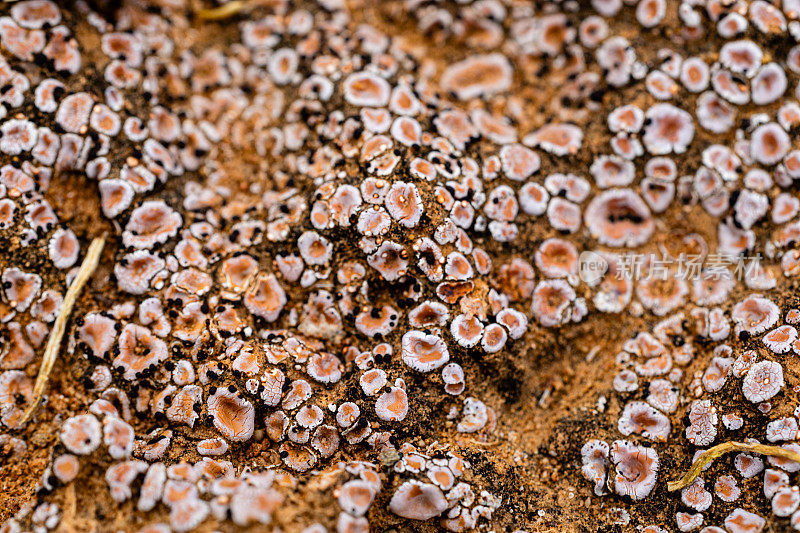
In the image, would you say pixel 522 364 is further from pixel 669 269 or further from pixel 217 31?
pixel 217 31

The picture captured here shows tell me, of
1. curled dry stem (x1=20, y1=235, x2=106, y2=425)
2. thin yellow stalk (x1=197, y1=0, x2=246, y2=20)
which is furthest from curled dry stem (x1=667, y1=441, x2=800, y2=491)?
thin yellow stalk (x1=197, y1=0, x2=246, y2=20)

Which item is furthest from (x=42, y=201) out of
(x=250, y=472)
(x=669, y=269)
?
(x=669, y=269)

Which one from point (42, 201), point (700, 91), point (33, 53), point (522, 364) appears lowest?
point (522, 364)

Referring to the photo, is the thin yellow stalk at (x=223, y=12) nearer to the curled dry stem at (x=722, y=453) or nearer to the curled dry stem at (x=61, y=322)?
the curled dry stem at (x=61, y=322)

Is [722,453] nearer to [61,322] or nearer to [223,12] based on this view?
[61,322]

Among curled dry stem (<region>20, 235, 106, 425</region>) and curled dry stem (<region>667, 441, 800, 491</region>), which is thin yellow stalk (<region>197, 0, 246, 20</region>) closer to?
curled dry stem (<region>20, 235, 106, 425</region>)

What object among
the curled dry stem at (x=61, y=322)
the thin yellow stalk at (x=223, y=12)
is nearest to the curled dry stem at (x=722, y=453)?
the curled dry stem at (x=61, y=322)

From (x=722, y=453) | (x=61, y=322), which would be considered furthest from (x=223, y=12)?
(x=722, y=453)
